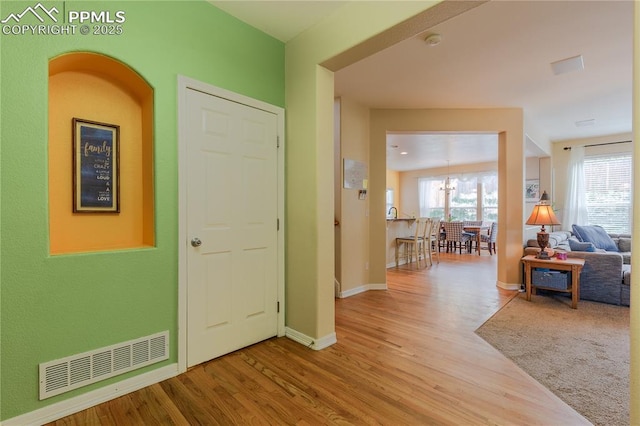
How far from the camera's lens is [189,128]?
2.15m

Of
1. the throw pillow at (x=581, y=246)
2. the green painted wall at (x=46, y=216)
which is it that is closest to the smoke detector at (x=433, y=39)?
the green painted wall at (x=46, y=216)

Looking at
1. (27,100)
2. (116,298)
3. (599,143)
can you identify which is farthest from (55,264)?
(599,143)

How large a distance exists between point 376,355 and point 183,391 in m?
1.41

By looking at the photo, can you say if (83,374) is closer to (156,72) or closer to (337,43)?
(156,72)

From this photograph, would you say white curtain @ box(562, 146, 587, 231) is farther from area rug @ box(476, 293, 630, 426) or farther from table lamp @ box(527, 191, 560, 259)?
area rug @ box(476, 293, 630, 426)

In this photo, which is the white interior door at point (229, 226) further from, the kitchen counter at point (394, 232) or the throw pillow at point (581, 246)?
the throw pillow at point (581, 246)

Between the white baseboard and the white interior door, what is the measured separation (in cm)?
16

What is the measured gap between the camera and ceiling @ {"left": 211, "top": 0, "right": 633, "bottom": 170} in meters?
2.34

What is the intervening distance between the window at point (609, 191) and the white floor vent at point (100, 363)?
812cm

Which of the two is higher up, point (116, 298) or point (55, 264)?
point (55, 264)

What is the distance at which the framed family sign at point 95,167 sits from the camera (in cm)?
194

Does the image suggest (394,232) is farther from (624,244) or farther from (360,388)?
(360,388)

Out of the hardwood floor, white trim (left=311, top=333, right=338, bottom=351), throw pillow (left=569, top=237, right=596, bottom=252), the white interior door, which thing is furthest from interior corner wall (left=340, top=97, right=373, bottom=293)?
throw pillow (left=569, top=237, right=596, bottom=252)

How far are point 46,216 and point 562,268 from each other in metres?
4.99
